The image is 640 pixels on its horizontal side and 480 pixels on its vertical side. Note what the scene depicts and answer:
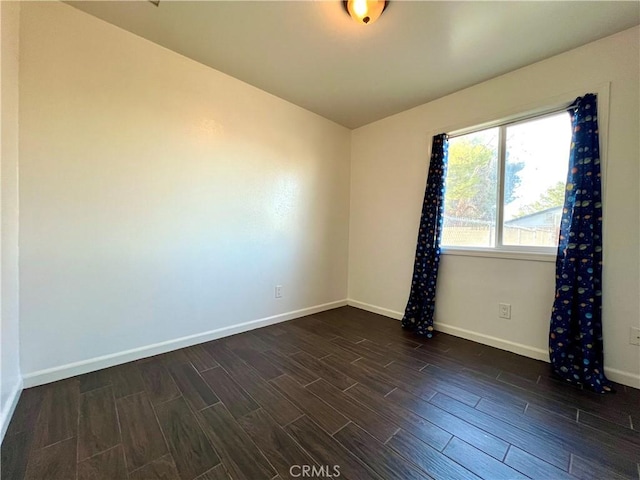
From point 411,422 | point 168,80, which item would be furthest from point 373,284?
point 168,80

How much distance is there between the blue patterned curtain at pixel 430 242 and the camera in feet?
8.64

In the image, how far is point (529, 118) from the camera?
7.25ft

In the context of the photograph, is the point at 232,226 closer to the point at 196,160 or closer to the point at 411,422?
the point at 196,160

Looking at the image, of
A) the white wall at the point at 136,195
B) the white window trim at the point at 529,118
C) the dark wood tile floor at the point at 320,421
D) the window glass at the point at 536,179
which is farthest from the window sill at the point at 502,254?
the white wall at the point at 136,195

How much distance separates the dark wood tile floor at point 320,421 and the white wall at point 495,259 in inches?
17.5

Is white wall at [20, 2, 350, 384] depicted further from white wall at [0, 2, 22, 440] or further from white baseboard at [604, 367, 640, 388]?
white baseboard at [604, 367, 640, 388]

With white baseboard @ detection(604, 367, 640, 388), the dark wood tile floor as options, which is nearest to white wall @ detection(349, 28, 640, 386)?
white baseboard @ detection(604, 367, 640, 388)

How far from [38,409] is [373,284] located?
116 inches

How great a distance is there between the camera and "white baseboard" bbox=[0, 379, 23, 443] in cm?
125

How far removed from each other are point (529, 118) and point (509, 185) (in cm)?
56

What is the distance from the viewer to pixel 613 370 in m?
1.81

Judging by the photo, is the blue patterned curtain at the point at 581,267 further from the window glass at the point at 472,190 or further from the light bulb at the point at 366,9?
the light bulb at the point at 366,9

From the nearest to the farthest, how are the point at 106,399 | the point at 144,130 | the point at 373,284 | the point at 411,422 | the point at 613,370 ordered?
1. the point at 411,422
2. the point at 106,399
3. the point at 613,370
4. the point at 144,130
5. the point at 373,284

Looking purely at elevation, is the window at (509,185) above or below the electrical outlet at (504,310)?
above
